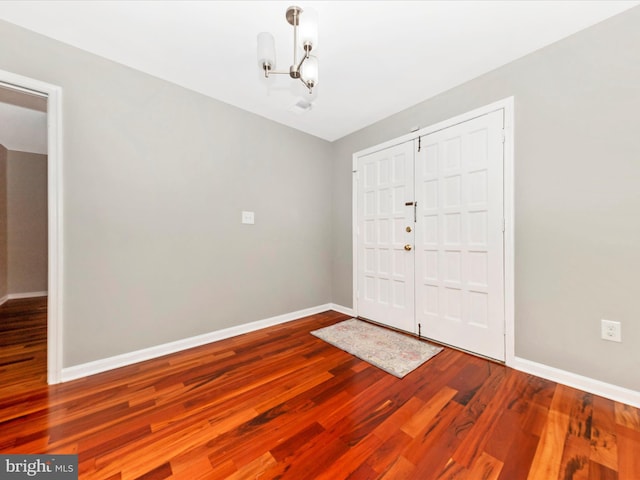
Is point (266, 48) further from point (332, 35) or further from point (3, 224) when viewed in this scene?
point (3, 224)

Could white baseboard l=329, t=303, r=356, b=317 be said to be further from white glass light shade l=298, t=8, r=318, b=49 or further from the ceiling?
white glass light shade l=298, t=8, r=318, b=49

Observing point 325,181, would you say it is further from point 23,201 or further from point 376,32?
point 23,201

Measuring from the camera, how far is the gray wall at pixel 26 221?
419 cm

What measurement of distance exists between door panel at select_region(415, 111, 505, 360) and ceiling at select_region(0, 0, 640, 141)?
54cm

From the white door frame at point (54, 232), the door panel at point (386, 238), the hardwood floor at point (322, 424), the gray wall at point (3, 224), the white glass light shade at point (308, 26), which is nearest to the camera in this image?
the hardwood floor at point (322, 424)

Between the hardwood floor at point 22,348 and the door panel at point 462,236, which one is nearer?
the hardwood floor at point 22,348

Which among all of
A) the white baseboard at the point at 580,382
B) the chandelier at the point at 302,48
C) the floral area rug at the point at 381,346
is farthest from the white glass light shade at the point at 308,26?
the white baseboard at the point at 580,382

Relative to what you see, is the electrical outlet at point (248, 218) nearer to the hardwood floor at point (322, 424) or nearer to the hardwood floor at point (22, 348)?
the hardwood floor at point (322, 424)

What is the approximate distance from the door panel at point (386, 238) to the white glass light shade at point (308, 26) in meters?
1.72

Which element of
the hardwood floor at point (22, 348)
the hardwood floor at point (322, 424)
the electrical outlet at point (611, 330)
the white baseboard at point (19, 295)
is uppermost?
the electrical outlet at point (611, 330)

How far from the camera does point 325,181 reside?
3596 millimetres

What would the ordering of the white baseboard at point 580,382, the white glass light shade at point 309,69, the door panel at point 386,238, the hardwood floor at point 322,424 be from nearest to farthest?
the hardwood floor at point 322,424, the white glass light shade at point 309,69, the white baseboard at point 580,382, the door panel at point 386,238

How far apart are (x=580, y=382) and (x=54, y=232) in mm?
3912

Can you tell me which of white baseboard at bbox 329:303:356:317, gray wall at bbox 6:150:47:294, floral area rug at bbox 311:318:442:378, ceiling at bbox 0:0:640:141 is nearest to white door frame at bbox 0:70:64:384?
ceiling at bbox 0:0:640:141
